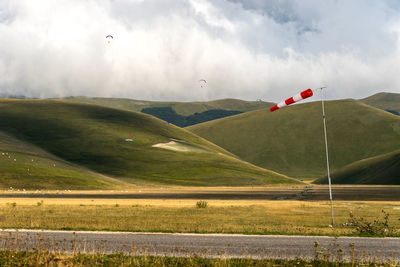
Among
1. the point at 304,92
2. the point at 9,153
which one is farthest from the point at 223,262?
the point at 9,153

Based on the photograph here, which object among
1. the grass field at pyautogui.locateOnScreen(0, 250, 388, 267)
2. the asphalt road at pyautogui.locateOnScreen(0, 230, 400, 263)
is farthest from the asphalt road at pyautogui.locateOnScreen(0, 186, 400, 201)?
the grass field at pyautogui.locateOnScreen(0, 250, 388, 267)

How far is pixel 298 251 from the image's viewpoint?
1991cm

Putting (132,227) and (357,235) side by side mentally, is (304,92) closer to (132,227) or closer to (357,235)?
(357,235)

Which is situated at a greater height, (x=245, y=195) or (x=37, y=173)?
(x=37, y=173)

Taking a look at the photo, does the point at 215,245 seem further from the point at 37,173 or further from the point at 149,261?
the point at 37,173

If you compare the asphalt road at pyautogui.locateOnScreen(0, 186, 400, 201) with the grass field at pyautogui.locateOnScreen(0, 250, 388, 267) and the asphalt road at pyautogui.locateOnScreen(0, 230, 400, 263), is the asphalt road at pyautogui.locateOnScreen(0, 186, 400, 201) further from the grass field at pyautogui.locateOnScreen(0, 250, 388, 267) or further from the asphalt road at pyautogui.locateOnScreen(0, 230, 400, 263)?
the grass field at pyautogui.locateOnScreen(0, 250, 388, 267)

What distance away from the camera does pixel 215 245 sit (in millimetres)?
21797

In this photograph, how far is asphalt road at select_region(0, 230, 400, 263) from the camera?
18906 mm

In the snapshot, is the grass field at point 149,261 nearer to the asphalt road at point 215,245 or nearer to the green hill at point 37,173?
the asphalt road at point 215,245

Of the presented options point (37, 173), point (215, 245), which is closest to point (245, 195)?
point (215, 245)

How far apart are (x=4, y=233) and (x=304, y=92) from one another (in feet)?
80.4

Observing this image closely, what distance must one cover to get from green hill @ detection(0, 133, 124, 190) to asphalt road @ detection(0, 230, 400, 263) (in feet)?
350

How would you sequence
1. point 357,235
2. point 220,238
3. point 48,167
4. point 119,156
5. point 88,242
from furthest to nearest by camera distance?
point 119,156 → point 48,167 → point 357,235 → point 220,238 → point 88,242

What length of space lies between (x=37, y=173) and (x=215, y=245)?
427ft
